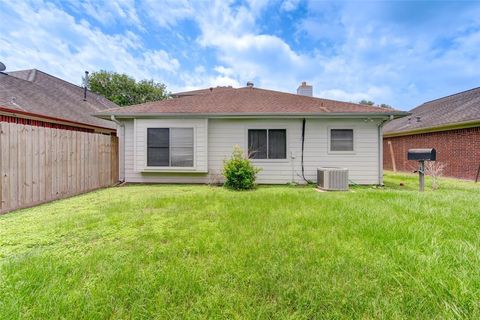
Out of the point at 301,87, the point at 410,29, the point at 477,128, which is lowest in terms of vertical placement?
the point at 477,128

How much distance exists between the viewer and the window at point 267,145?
26.2 ft

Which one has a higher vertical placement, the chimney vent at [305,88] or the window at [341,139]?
the chimney vent at [305,88]

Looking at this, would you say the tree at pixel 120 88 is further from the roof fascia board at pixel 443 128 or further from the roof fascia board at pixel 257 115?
the roof fascia board at pixel 443 128

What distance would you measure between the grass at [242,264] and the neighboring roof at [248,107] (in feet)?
14.1

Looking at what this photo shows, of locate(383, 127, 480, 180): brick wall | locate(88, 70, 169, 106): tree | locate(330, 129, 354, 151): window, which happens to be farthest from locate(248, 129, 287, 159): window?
locate(88, 70, 169, 106): tree

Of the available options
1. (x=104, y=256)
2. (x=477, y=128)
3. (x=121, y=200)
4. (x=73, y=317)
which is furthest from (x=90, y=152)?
(x=477, y=128)

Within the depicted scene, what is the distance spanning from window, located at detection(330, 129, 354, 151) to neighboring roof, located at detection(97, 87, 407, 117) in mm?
765

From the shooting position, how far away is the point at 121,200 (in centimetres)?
530

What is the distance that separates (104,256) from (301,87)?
39.5 feet

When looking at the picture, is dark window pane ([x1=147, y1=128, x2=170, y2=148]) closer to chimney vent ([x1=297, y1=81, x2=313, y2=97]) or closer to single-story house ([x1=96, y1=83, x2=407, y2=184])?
single-story house ([x1=96, y1=83, x2=407, y2=184])

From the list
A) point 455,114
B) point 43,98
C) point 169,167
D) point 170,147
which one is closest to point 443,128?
point 455,114

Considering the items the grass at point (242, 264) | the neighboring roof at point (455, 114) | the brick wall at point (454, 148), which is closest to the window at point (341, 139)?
the grass at point (242, 264)

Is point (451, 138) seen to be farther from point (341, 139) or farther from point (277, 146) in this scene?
point (277, 146)

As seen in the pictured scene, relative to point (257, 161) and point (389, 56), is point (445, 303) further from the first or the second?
point (389, 56)
